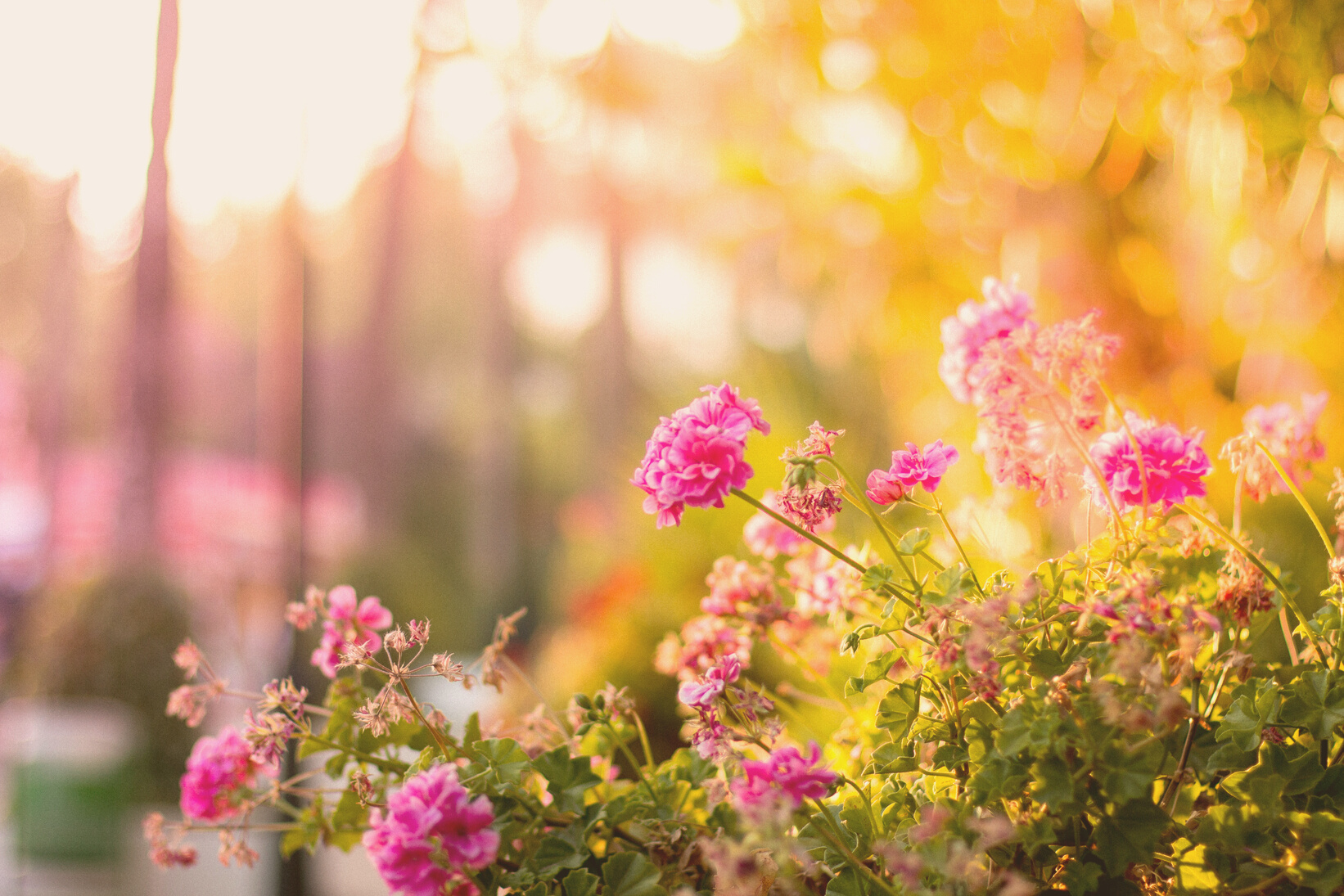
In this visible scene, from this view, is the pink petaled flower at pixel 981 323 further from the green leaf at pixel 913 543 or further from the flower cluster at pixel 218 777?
the flower cluster at pixel 218 777

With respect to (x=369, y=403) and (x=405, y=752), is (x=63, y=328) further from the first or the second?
(x=405, y=752)

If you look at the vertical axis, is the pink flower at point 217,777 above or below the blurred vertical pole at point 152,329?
below

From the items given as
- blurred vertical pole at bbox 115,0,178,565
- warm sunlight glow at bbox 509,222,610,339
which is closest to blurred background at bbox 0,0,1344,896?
blurred vertical pole at bbox 115,0,178,565

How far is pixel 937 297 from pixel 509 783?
3260 mm

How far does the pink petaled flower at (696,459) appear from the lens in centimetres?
78

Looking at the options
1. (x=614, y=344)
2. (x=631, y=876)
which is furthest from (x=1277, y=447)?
(x=614, y=344)

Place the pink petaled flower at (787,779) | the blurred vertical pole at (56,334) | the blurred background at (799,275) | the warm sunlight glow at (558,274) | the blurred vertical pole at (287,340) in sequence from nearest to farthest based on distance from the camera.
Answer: the pink petaled flower at (787,779)
the blurred background at (799,275)
the blurred vertical pole at (287,340)
the blurred vertical pole at (56,334)
the warm sunlight glow at (558,274)

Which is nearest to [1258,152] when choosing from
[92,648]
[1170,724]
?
[1170,724]

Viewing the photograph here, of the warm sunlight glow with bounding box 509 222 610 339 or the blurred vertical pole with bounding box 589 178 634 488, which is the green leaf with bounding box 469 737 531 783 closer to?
the blurred vertical pole with bounding box 589 178 634 488

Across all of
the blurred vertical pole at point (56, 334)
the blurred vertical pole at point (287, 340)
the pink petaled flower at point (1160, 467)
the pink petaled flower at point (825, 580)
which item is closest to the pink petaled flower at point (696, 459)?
the pink petaled flower at point (825, 580)

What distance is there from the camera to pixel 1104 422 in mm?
1084

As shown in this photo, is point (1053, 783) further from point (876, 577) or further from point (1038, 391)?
point (1038, 391)

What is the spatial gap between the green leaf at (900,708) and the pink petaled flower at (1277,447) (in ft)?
1.31

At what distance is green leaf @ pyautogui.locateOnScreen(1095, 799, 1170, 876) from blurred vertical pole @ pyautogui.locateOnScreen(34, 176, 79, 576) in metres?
14.7
